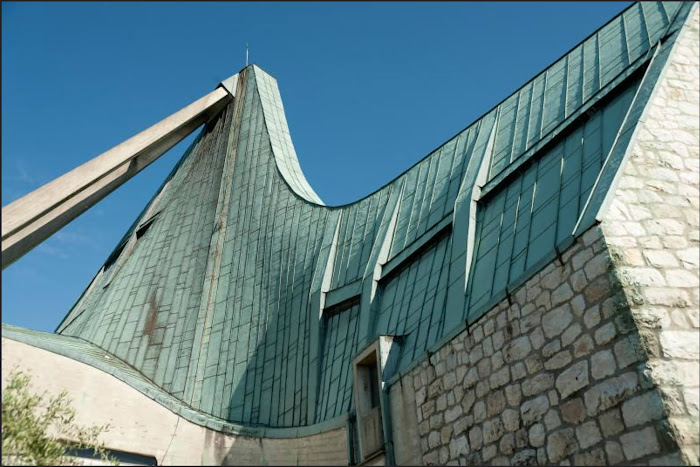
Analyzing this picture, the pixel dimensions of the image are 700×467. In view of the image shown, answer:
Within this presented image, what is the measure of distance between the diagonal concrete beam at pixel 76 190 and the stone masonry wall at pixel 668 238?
27.0 ft

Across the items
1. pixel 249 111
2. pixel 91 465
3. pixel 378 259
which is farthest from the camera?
pixel 249 111

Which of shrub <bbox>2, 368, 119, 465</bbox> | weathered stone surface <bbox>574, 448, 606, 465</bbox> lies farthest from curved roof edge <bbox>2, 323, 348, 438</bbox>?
weathered stone surface <bbox>574, 448, 606, 465</bbox>

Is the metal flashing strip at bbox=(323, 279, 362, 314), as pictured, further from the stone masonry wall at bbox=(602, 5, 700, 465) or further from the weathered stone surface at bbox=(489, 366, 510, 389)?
the stone masonry wall at bbox=(602, 5, 700, 465)

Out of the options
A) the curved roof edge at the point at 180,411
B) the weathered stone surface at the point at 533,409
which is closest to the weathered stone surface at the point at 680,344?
the weathered stone surface at the point at 533,409

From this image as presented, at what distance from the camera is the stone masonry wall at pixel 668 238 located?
4973 millimetres

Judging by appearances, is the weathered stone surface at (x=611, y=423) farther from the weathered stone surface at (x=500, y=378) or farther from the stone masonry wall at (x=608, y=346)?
the weathered stone surface at (x=500, y=378)

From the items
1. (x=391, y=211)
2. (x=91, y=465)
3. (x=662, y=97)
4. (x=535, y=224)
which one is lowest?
(x=91, y=465)

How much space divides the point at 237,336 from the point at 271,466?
10.9 ft

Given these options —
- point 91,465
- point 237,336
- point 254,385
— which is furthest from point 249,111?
point 91,465

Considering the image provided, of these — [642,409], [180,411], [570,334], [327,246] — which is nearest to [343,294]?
[327,246]

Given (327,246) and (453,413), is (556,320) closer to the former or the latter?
(453,413)

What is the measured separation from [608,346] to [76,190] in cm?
893

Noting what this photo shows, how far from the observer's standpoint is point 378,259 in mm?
10570

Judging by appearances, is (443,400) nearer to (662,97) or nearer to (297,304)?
(662,97)
